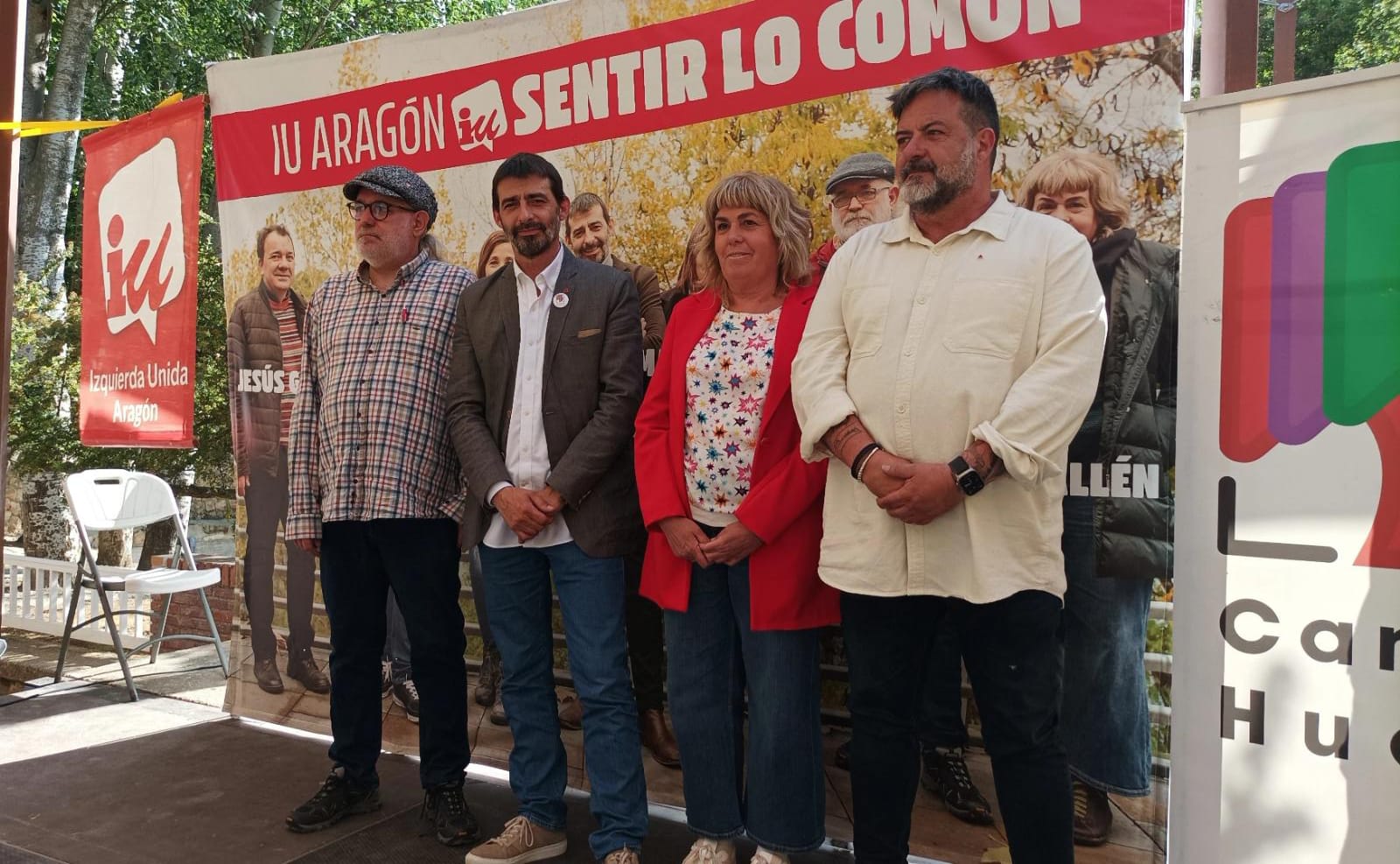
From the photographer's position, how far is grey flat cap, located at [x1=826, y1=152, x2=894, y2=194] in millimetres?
3008

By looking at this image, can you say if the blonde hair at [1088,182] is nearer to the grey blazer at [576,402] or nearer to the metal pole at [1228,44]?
the metal pole at [1228,44]

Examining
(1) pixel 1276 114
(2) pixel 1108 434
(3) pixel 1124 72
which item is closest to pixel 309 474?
(2) pixel 1108 434

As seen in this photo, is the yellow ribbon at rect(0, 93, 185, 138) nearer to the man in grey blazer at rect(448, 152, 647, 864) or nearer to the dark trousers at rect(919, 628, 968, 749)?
the man in grey blazer at rect(448, 152, 647, 864)

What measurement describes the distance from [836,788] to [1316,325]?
1.88 metres

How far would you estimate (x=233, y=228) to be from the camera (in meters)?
4.35

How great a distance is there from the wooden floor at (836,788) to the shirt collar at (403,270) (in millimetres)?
1626

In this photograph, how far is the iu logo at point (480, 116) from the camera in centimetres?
370

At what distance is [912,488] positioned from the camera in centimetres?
221

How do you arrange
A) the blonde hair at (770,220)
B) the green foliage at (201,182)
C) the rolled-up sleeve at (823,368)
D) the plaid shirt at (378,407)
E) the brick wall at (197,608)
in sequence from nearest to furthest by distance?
the rolled-up sleeve at (823,368)
the blonde hair at (770,220)
the plaid shirt at (378,407)
the brick wall at (197,608)
the green foliage at (201,182)

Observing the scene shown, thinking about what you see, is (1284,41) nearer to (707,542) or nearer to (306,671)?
(707,542)

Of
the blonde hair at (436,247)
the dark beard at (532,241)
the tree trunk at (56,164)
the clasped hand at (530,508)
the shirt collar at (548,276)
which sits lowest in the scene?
the clasped hand at (530,508)

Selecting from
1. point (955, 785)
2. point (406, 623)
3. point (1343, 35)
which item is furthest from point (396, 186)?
point (1343, 35)

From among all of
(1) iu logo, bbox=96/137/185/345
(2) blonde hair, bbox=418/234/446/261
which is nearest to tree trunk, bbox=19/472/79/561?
(1) iu logo, bbox=96/137/185/345

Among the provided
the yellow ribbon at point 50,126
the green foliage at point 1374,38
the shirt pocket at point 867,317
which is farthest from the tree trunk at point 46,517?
the green foliage at point 1374,38
